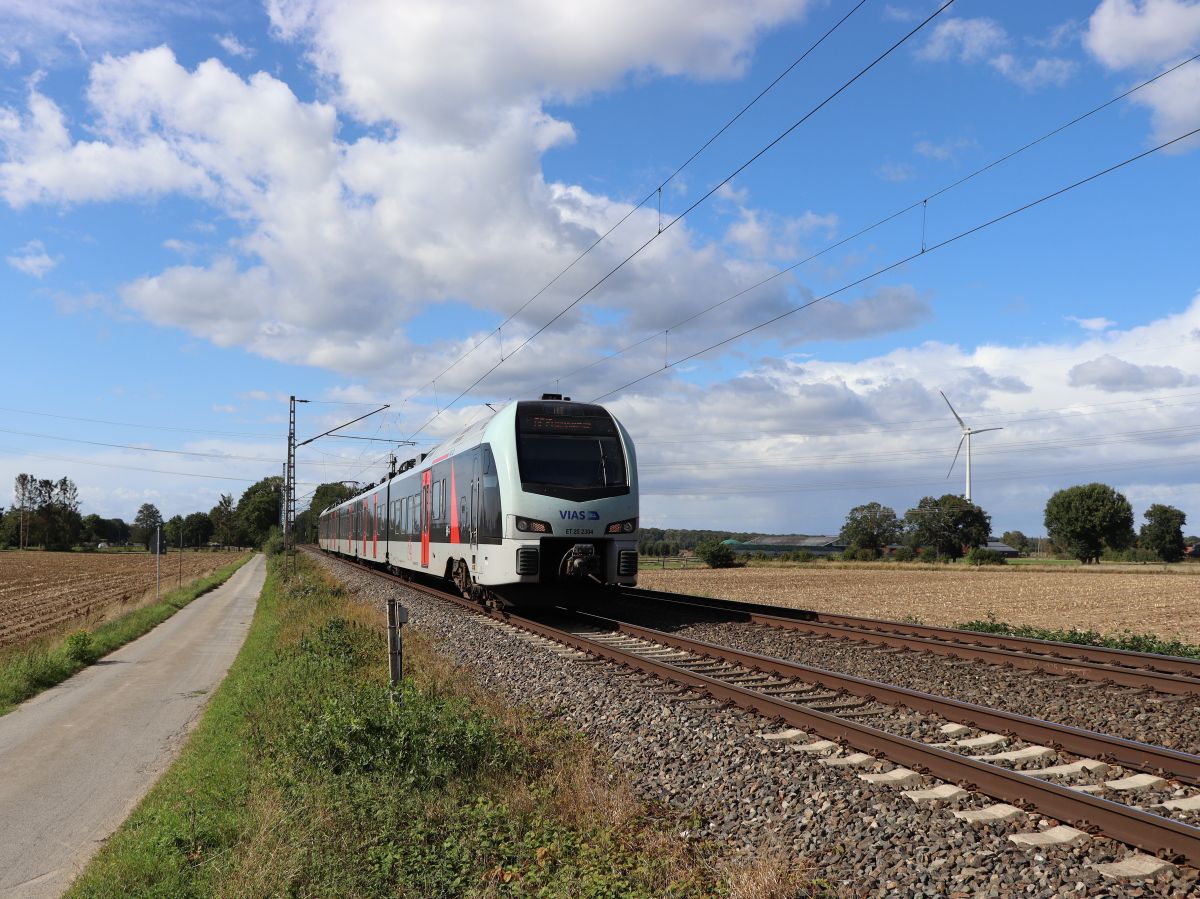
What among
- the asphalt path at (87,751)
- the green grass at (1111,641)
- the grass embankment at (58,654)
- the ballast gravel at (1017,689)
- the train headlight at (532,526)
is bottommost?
the asphalt path at (87,751)

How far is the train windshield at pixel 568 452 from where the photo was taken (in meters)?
15.9

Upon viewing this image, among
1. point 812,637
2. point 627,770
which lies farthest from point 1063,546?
point 627,770

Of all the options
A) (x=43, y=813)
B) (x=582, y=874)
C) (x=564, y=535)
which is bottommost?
(x=43, y=813)

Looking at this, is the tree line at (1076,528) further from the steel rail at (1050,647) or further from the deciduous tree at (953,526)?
the steel rail at (1050,647)

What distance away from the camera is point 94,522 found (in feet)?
572

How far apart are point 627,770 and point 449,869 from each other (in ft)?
7.58

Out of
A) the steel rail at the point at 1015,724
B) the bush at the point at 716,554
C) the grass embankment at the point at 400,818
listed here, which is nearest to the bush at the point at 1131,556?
→ the bush at the point at 716,554

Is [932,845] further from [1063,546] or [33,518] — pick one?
[33,518]

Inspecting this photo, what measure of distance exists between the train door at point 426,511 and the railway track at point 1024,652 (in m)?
9.00

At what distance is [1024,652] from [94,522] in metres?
193

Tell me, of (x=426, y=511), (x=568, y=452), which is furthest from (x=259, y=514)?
(x=568, y=452)

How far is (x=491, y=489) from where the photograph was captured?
53.9ft

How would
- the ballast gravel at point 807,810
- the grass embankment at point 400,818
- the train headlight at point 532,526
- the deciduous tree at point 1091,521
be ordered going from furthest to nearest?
the deciduous tree at point 1091,521 → the train headlight at point 532,526 → the grass embankment at point 400,818 → the ballast gravel at point 807,810

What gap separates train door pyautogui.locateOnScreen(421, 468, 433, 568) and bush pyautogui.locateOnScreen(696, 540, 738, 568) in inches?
1541
